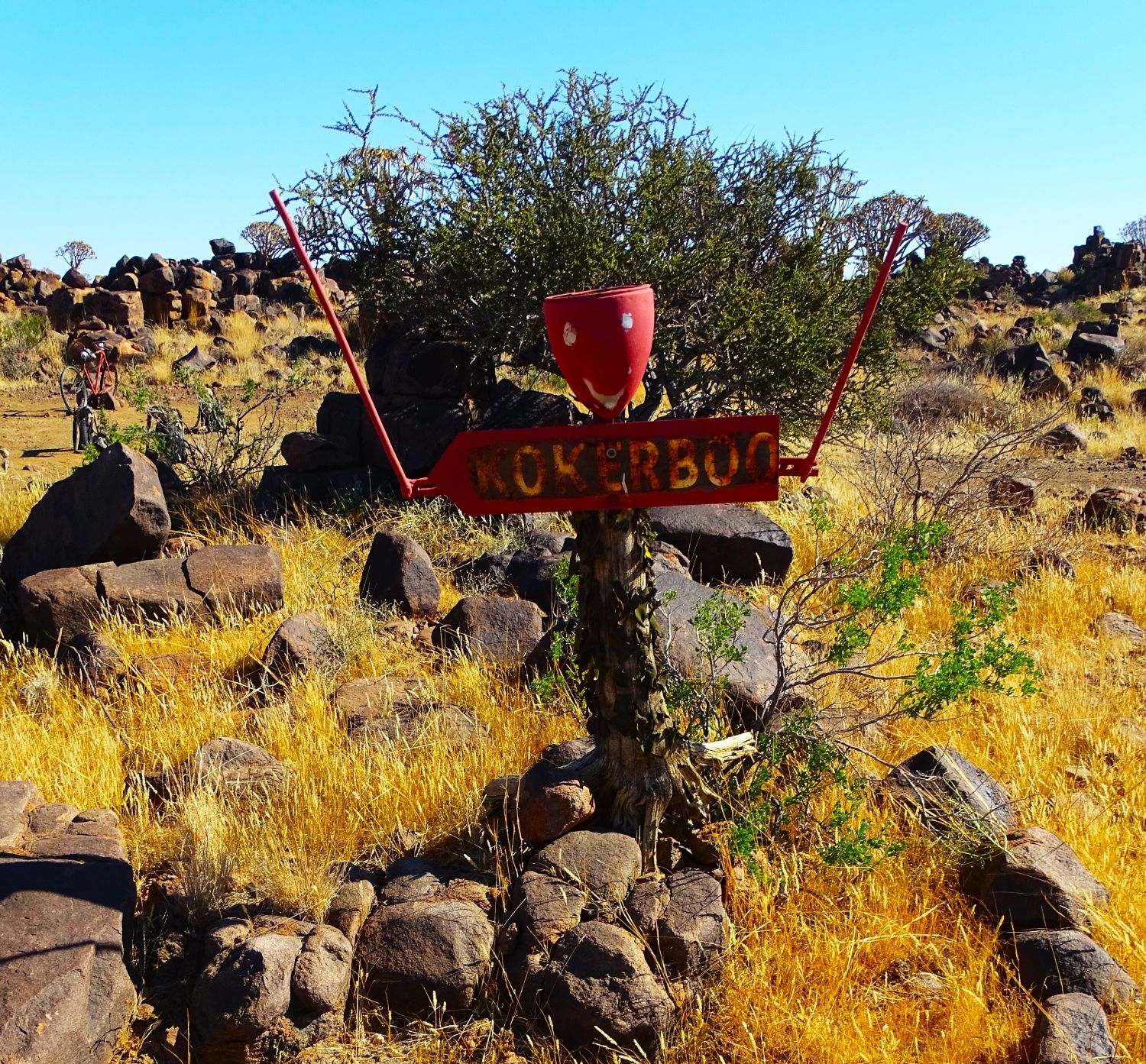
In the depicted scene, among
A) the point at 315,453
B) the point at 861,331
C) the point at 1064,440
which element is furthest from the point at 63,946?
the point at 1064,440

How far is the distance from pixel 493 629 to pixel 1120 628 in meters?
3.78

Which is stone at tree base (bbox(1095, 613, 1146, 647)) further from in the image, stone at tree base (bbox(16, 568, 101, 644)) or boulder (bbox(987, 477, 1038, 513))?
stone at tree base (bbox(16, 568, 101, 644))

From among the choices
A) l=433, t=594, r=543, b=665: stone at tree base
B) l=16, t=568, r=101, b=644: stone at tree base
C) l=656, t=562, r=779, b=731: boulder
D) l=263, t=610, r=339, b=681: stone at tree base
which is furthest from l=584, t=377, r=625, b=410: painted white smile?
l=16, t=568, r=101, b=644: stone at tree base

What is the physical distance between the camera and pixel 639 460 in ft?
9.82

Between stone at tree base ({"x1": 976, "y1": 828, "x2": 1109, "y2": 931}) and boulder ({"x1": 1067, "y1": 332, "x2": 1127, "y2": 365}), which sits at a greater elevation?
boulder ({"x1": 1067, "y1": 332, "x2": 1127, "y2": 365})

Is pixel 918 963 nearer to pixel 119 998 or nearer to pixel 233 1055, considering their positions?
pixel 233 1055

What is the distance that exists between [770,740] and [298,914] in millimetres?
1809

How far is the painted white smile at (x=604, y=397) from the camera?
306 centimetres

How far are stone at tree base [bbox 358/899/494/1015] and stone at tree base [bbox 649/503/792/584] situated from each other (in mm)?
4117

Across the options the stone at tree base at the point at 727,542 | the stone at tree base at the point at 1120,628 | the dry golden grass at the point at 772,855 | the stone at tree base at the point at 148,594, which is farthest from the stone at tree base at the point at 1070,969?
the stone at tree base at the point at 148,594

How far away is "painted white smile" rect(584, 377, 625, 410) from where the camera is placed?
306cm

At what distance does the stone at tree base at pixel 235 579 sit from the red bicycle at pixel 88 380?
6958mm

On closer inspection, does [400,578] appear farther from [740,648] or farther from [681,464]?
[681,464]

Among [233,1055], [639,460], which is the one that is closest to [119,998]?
[233,1055]
